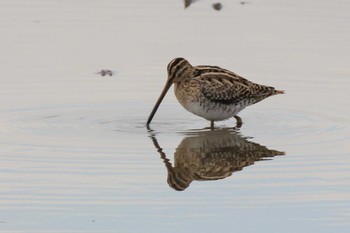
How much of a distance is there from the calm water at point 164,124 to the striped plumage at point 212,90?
22cm

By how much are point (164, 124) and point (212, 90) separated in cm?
85

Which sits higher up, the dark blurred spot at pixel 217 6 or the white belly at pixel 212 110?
the white belly at pixel 212 110

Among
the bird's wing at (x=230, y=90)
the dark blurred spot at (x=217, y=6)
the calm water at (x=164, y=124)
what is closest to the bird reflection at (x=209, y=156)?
the calm water at (x=164, y=124)

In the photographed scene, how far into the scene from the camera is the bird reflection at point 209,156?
12266 mm

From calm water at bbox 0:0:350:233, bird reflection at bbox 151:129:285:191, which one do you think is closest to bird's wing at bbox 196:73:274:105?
calm water at bbox 0:0:350:233

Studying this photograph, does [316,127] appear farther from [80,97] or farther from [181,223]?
[181,223]

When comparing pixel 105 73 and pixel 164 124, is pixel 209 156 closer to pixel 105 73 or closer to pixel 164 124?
pixel 164 124

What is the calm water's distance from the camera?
10930mm

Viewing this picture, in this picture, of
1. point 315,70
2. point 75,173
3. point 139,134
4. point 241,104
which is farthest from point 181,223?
point 315,70

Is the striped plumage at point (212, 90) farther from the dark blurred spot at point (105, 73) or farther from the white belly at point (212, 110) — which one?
the dark blurred spot at point (105, 73)

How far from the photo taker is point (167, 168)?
1251 centimetres

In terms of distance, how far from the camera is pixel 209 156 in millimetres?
13094

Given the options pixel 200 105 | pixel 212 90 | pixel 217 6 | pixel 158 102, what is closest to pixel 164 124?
pixel 158 102

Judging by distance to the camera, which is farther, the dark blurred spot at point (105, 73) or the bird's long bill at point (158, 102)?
the dark blurred spot at point (105, 73)
